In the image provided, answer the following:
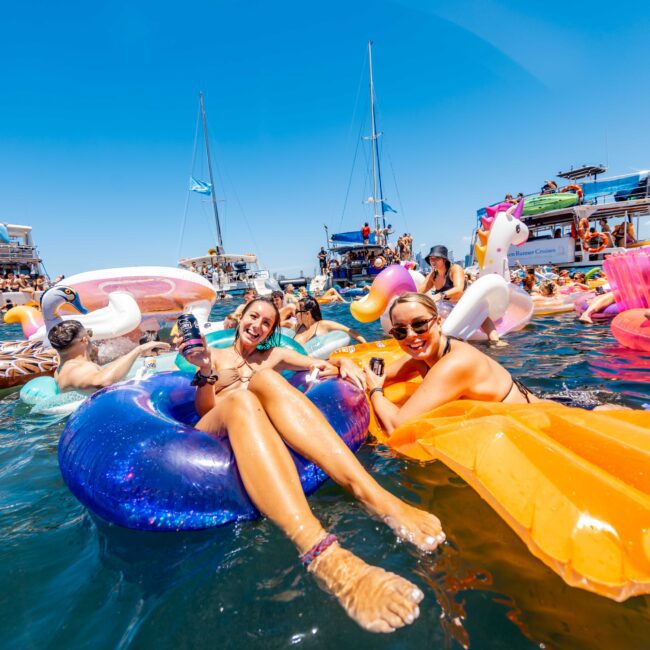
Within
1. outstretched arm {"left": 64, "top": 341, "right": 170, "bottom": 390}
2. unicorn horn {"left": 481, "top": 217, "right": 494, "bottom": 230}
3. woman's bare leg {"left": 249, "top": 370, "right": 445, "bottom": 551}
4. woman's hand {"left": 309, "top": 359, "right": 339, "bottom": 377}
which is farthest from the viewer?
unicorn horn {"left": 481, "top": 217, "right": 494, "bottom": 230}

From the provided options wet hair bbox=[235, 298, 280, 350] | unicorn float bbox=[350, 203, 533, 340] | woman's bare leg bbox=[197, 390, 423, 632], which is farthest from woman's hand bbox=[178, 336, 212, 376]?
unicorn float bbox=[350, 203, 533, 340]

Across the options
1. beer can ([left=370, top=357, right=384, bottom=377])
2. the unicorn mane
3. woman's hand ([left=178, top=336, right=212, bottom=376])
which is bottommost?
beer can ([left=370, top=357, right=384, bottom=377])

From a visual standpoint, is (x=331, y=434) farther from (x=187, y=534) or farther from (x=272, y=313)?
(x=272, y=313)

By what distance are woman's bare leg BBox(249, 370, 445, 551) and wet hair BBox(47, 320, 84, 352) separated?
9.20 ft

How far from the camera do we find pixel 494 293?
17.1ft

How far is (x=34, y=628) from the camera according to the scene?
4.61 ft

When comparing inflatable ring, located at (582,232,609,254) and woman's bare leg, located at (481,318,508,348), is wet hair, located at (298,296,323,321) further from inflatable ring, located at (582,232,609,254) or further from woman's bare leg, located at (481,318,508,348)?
inflatable ring, located at (582,232,609,254)

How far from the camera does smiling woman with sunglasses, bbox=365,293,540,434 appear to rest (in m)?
2.21

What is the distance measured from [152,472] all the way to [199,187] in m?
27.6

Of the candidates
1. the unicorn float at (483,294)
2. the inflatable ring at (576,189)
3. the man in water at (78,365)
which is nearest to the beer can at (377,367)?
Answer: the unicorn float at (483,294)

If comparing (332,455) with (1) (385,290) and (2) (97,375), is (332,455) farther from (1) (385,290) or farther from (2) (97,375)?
(1) (385,290)

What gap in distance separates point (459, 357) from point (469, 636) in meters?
1.32

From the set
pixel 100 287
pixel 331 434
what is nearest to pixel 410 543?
pixel 331 434

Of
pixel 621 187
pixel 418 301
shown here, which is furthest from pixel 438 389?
pixel 621 187
